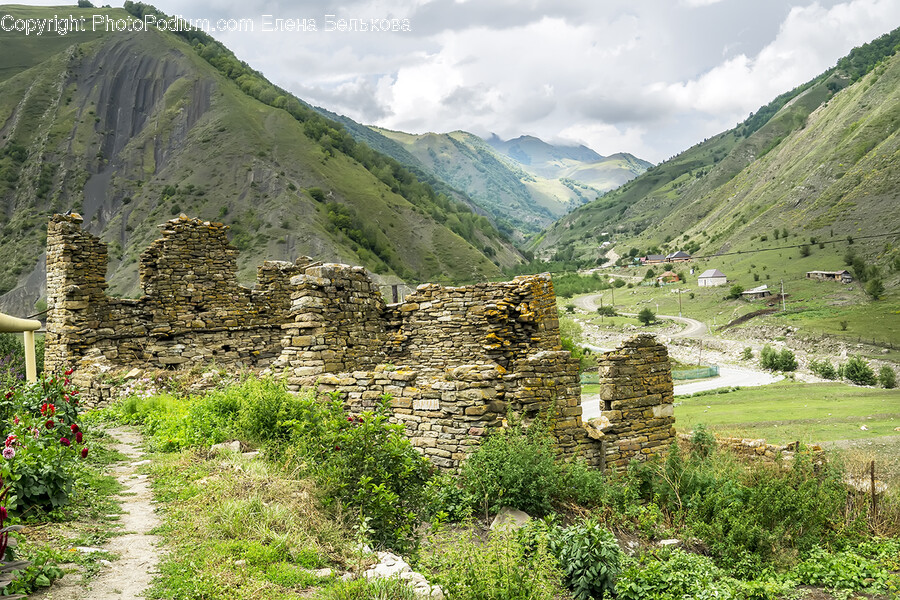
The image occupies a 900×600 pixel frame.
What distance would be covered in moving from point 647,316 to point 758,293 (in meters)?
22.6

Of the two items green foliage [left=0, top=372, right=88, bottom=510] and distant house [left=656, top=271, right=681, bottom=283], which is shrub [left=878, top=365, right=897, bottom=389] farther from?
green foliage [left=0, top=372, right=88, bottom=510]

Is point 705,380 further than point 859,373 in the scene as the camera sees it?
Yes

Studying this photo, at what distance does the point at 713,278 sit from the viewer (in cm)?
7281

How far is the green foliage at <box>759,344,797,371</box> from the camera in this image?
54.4 meters

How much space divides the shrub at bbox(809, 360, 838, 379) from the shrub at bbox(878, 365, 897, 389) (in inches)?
163

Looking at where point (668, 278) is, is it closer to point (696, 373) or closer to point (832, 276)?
point (832, 276)

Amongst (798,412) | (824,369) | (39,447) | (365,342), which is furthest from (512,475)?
(824,369)

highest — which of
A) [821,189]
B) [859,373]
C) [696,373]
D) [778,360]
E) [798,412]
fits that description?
[821,189]

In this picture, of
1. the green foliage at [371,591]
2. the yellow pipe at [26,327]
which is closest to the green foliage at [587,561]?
the green foliage at [371,591]

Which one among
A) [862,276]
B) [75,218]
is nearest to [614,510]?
[75,218]

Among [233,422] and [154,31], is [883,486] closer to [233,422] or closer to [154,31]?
[233,422]

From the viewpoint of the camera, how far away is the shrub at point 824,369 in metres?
47.1

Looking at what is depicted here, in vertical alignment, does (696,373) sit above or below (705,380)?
above

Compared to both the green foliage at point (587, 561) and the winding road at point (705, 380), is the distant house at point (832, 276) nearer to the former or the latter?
the winding road at point (705, 380)
